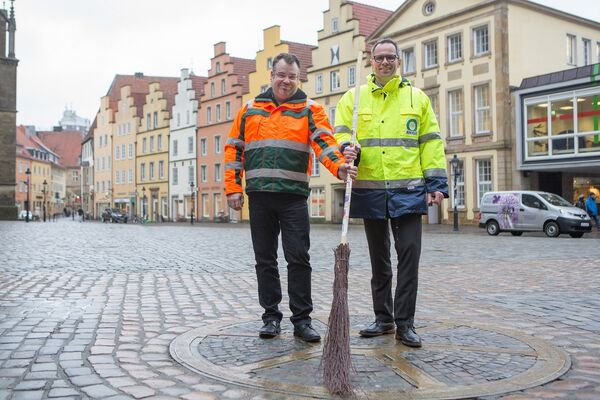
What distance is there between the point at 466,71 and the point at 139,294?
2768 cm

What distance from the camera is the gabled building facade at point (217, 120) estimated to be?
165ft

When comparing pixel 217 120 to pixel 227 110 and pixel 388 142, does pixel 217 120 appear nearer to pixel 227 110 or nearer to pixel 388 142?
pixel 227 110

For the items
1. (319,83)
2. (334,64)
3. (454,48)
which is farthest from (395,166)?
(319,83)

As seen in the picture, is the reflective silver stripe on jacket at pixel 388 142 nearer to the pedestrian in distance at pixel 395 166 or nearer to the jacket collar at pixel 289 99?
the pedestrian in distance at pixel 395 166

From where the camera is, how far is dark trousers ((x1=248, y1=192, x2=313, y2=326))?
4.79m

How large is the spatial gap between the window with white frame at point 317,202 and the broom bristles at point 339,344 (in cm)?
3776

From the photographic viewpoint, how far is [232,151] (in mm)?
4969

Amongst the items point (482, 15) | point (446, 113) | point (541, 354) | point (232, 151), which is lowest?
point (541, 354)

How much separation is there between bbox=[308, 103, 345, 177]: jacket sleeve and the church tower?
2123 inches

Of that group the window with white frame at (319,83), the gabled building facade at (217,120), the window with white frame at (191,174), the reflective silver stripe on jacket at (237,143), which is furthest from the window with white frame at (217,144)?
the reflective silver stripe on jacket at (237,143)

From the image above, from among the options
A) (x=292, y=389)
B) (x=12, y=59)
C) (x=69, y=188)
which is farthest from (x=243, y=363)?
(x=69, y=188)

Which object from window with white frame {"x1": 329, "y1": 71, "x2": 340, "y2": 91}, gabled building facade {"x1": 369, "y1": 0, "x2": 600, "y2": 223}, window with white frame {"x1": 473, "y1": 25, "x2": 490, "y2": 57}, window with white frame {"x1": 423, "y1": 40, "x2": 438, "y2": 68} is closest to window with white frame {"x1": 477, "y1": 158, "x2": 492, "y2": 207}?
gabled building facade {"x1": 369, "y1": 0, "x2": 600, "y2": 223}

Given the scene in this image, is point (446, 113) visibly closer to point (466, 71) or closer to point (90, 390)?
point (466, 71)

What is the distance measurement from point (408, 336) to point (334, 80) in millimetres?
37148
